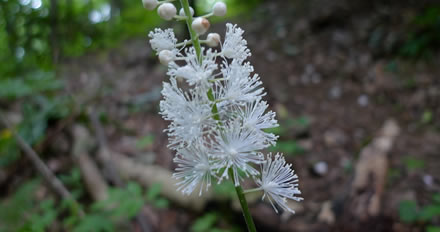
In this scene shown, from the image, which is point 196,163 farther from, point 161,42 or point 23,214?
point 23,214

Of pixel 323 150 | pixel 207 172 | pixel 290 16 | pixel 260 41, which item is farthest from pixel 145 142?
pixel 290 16

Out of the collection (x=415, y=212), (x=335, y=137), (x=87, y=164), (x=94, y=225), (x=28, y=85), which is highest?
(x=28, y=85)

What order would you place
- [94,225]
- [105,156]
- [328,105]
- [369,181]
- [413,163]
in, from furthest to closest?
[328,105], [105,156], [413,163], [369,181], [94,225]

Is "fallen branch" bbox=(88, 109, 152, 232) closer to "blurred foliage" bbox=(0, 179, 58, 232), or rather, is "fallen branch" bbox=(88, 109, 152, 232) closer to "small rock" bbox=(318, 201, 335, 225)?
"blurred foliage" bbox=(0, 179, 58, 232)

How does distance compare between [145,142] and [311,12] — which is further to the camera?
[311,12]

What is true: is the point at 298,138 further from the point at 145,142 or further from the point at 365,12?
the point at 365,12

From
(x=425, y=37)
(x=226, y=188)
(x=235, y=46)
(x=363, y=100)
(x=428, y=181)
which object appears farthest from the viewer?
(x=363, y=100)

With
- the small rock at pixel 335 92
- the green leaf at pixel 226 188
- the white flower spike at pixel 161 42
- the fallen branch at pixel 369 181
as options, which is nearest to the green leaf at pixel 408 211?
the fallen branch at pixel 369 181

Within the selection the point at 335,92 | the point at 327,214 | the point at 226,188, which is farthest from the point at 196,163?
the point at 335,92
